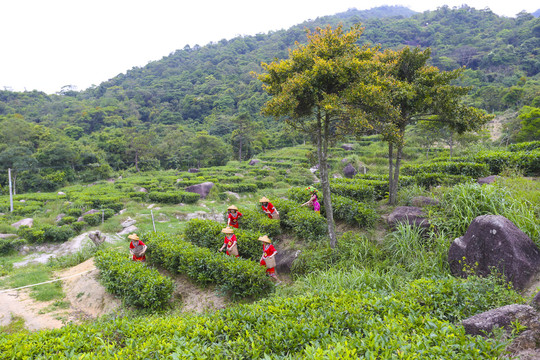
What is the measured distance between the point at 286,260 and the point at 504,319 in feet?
16.5

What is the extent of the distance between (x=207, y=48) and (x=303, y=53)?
13038cm

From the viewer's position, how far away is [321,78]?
6.21 m

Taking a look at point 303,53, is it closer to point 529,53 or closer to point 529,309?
point 529,309

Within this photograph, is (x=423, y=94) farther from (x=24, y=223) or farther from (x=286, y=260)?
(x=24, y=223)

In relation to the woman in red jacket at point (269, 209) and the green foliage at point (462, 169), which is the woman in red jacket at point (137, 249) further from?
the green foliage at point (462, 169)

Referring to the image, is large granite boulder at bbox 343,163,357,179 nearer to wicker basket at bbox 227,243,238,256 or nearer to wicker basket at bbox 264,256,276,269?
wicker basket at bbox 227,243,238,256

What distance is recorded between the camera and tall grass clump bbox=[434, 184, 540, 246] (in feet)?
17.3

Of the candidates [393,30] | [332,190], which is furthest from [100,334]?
[393,30]

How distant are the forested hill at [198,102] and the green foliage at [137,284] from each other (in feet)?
15.8

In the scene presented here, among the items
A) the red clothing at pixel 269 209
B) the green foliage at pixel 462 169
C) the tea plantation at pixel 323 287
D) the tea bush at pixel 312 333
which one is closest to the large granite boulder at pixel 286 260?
the tea plantation at pixel 323 287

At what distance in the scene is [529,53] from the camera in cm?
5756

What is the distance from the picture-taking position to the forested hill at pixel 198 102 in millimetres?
32281

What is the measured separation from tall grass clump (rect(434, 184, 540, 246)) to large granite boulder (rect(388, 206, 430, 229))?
0.32 meters

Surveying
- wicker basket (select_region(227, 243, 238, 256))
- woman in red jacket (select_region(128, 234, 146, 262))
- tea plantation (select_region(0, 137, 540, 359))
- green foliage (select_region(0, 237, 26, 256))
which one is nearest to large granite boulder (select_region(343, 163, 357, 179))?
tea plantation (select_region(0, 137, 540, 359))
